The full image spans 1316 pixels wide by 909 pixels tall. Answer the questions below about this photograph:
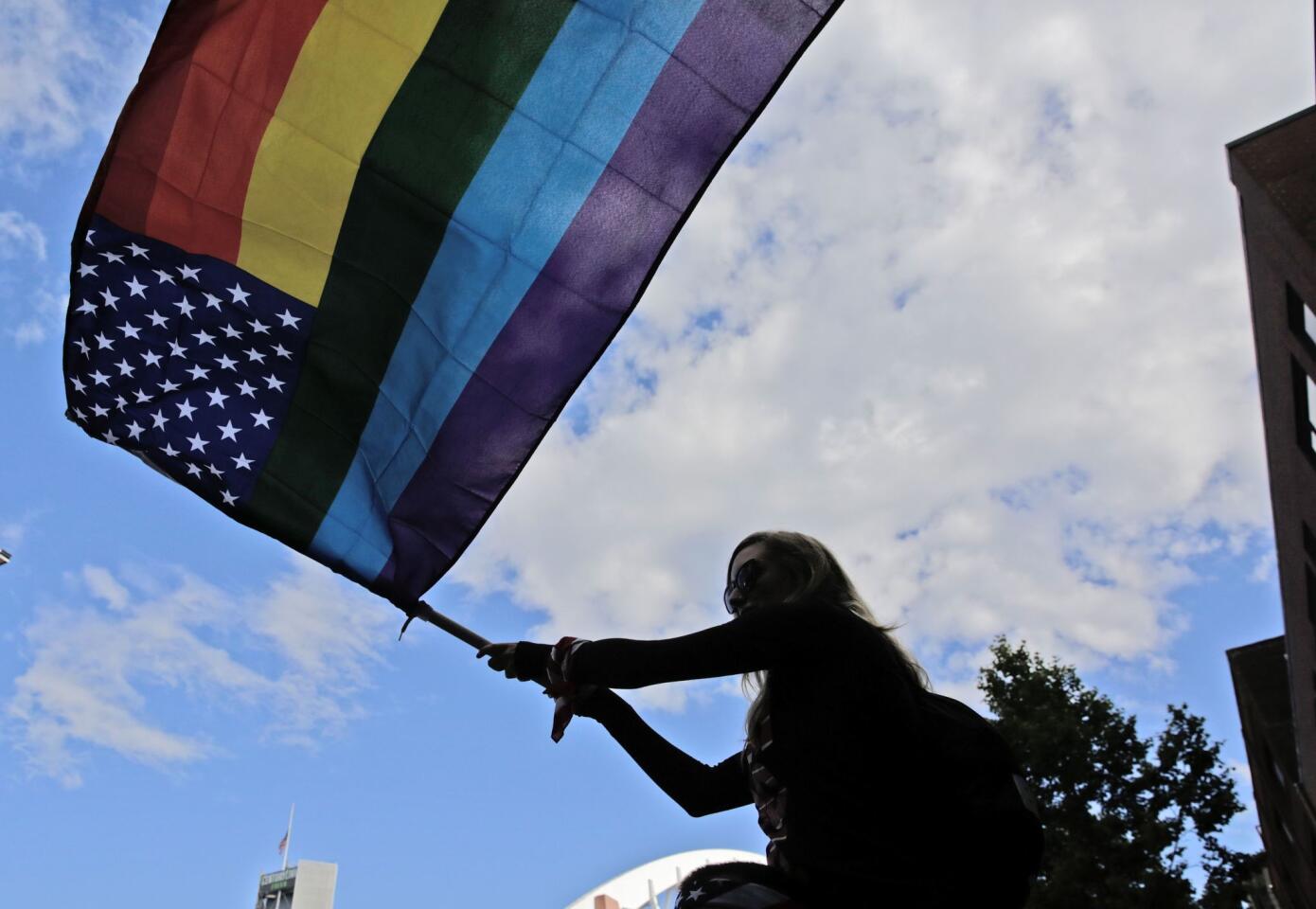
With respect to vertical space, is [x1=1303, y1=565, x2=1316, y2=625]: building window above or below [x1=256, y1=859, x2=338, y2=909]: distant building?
below

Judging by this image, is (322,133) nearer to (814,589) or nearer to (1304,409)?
(814,589)

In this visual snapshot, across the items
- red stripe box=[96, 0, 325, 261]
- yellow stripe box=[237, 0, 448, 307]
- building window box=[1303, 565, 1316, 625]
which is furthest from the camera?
building window box=[1303, 565, 1316, 625]

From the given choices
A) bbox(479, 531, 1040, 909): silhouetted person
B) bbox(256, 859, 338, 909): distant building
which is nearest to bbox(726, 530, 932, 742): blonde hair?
bbox(479, 531, 1040, 909): silhouetted person

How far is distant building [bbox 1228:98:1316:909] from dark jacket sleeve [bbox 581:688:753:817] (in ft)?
65.0

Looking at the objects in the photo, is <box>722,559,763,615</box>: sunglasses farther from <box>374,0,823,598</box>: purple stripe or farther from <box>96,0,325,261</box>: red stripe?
<box>96,0,325,261</box>: red stripe

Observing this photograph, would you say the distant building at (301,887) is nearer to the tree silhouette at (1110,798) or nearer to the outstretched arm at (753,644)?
the tree silhouette at (1110,798)

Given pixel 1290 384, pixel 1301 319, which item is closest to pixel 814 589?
pixel 1301 319

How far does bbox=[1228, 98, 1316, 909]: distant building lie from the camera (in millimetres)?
19766

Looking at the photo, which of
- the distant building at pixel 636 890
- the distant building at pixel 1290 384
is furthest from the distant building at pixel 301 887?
the distant building at pixel 1290 384

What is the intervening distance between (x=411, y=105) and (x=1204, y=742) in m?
24.6

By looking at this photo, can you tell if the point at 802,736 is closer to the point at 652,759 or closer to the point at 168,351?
the point at 652,759

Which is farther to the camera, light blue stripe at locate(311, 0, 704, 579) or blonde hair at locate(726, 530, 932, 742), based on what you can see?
light blue stripe at locate(311, 0, 704, 579)

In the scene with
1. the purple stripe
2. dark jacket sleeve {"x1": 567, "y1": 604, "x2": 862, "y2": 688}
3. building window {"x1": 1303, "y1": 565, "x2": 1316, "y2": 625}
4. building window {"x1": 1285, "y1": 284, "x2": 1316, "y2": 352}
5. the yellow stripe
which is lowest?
dark jacket sleeve {"x1": 567, "y1": 604, "x2": 862, "y2": 688}

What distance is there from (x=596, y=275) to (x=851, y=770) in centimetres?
256
